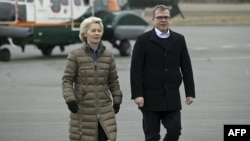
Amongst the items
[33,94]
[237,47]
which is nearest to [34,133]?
[33,94]

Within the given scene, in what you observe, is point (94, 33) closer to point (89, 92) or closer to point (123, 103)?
point (89, 92)

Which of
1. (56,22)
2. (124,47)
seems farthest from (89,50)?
(124,47)

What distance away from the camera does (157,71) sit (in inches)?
314

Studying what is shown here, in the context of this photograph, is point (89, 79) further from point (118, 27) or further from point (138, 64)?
point (118, 27)

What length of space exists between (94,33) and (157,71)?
101 centimetres

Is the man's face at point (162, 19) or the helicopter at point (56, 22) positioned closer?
the man's face at point (162, 19)

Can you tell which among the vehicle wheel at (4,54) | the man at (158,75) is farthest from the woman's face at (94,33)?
the vehicle wheel at (4,54)

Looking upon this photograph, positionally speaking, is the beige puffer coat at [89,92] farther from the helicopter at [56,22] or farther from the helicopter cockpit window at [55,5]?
the helicopter cockpit window at [55,5]

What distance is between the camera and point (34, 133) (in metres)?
10.9

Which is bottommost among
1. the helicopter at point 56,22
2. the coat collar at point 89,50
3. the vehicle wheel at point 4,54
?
the vehicle wheel at point 4,54

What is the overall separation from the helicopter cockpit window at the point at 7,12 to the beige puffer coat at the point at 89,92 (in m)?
16.3

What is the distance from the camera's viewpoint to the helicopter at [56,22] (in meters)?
23.5

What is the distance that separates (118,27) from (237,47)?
25.8 ft

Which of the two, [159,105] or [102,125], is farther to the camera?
[159,105]
